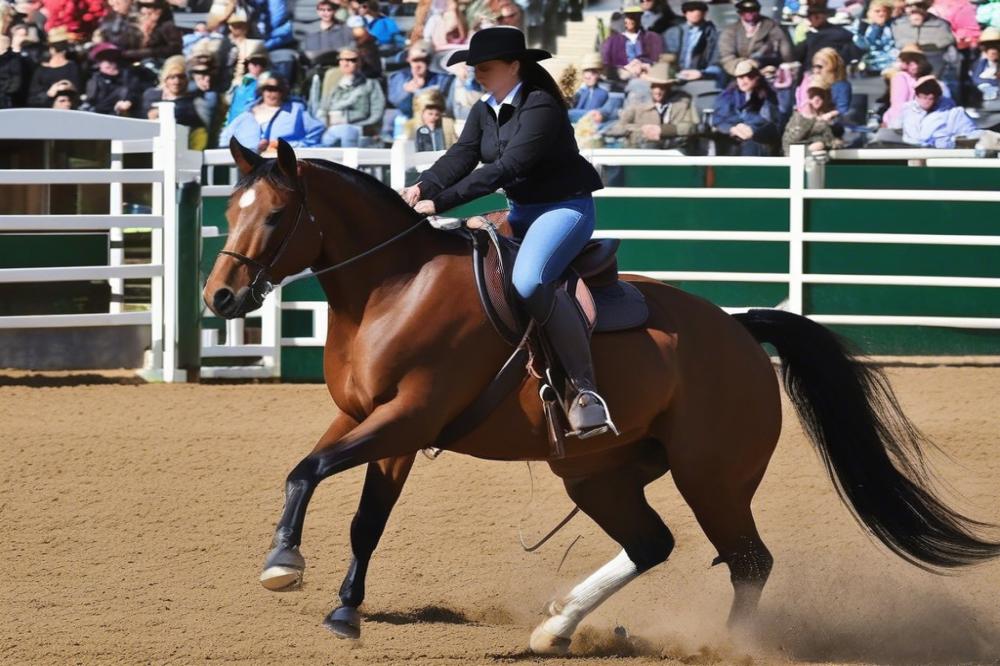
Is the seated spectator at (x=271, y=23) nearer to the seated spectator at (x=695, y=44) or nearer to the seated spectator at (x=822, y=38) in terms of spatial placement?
the seated spectator at (x=695, y=44)

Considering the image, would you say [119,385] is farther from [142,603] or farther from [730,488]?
[730,488]

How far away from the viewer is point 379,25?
43.1 ft

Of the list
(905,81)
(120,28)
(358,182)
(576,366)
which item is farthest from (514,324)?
(120,28)

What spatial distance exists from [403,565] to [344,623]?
149 centimetres

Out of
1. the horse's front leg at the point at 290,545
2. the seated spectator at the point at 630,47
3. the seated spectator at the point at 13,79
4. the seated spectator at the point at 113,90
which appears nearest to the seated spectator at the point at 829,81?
the seated spectator at the point at 630,47

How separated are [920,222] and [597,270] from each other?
593cm

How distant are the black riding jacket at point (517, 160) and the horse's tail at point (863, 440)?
1.04 meters

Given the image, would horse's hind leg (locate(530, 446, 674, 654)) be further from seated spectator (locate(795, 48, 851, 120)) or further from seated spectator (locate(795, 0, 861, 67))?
seated spectator (locate(795, 0, 861, 67))

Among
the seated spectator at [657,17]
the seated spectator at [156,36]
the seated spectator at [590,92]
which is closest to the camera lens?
the seated spectator at [590,92]

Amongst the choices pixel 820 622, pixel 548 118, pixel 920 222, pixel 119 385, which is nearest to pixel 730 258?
pixel 920 222

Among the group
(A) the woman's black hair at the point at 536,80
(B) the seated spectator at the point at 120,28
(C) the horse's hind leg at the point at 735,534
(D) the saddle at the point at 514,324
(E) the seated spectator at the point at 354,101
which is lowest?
(C) the horse's hind leg at the point at 735,534

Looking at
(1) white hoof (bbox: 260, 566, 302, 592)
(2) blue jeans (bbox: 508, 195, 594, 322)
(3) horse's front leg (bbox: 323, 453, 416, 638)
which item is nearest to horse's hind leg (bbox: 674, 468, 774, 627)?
(2) blue jeans (bbox: 508, 195, 594, 322)

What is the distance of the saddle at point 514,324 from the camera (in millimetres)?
4828

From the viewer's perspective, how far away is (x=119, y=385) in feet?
31.6
